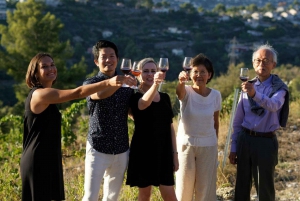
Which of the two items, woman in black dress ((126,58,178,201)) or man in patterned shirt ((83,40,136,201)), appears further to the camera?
woman in black dress ((126,58,178,201))

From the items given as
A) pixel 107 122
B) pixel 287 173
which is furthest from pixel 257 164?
pixel 287 173

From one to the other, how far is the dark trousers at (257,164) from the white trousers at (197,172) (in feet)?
0.69

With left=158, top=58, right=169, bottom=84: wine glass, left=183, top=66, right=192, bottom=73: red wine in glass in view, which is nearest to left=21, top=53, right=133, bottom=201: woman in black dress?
left=158, top=58, right=169, bottom=84: wine glass

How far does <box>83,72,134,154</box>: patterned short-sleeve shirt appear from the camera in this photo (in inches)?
129

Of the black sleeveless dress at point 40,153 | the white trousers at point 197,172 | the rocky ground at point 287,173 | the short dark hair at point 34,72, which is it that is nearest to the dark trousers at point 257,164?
the white trousers at point 197,172

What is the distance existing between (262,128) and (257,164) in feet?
0.92

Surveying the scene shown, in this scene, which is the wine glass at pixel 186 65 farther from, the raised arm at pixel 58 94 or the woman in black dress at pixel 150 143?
the raised arm at pixel 58 94

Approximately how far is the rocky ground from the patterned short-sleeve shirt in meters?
1.92

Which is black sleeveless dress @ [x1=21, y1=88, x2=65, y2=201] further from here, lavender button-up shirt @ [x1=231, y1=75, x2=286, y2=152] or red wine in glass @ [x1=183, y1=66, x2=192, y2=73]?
lavender button-up shirt @ [x1=231, y1=75, x2=286, y2=152]

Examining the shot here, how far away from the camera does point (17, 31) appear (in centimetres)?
2391

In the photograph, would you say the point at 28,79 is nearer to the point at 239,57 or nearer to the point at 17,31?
the point at 17,31

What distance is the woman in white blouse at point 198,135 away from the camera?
3.70 metres

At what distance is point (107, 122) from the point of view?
329cm

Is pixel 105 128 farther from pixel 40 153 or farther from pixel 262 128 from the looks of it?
pixel 262 128
